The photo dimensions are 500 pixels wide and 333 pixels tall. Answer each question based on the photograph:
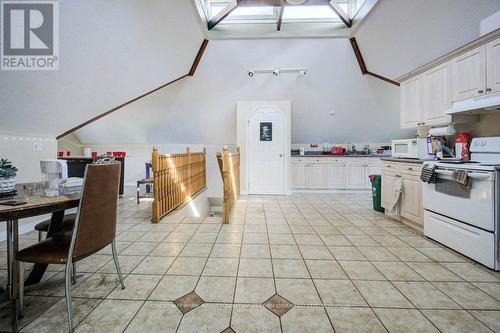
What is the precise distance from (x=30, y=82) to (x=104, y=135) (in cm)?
455

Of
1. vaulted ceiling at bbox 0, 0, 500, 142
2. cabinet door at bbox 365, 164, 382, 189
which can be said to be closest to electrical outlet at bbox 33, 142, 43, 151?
vaulted ceiling at bbox 0, 0, 500, 142

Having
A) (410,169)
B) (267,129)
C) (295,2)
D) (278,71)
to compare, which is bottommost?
(410,169)

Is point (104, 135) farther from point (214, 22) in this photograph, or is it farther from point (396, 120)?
point (396, 120)

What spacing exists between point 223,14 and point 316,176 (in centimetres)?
422

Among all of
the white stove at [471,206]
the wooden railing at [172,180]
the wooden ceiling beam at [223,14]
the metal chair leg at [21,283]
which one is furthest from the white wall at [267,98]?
the metal chair leg at [21,283]

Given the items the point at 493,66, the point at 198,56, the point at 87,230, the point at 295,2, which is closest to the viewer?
the point at 87,230

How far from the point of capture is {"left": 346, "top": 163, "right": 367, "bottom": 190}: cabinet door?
6.00 metres

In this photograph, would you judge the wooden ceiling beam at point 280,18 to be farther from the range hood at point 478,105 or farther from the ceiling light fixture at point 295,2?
the range hood at point 478,105

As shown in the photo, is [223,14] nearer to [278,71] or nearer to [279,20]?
[279,20]

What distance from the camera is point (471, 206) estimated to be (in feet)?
7.25

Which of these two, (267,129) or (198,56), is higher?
(198,56)

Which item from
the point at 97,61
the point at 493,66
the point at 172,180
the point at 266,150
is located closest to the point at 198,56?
the point at 97,61

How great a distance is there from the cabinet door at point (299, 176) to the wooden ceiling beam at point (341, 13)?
10.6ft

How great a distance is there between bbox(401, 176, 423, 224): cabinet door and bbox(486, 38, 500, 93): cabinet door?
1.25 meters
